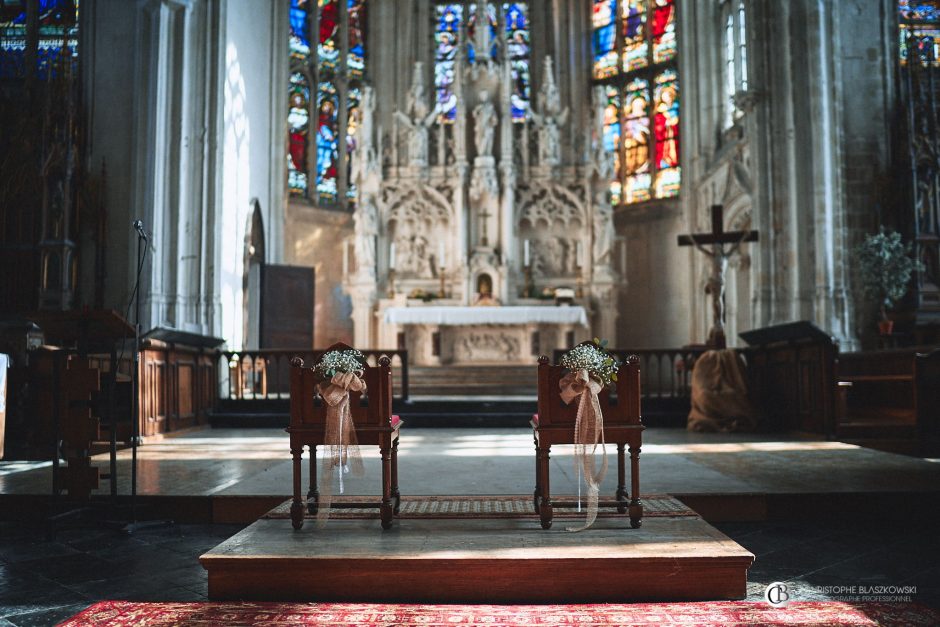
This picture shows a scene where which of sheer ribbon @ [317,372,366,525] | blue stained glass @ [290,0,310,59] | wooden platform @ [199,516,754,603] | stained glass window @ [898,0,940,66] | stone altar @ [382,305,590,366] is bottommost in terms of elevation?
Answer: wooden platform @ [199,516,754,603]

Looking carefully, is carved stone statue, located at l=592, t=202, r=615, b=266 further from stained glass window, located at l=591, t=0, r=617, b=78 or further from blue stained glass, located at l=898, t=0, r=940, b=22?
blue stained glass, located at l=898, t=0, r=940, b=22

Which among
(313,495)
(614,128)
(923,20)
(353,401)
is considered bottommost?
(313,495)

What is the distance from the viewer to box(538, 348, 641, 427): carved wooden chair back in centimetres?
397

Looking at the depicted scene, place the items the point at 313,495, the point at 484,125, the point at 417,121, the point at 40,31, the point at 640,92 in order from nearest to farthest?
the point at 313,495
the point at 40,31
the point at 484,125
the point at 417,121
the point at 640,92

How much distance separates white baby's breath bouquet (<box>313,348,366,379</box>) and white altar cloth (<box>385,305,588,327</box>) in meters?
9.82

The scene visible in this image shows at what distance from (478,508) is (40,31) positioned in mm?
13025

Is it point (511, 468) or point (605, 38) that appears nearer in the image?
point (511, 468)

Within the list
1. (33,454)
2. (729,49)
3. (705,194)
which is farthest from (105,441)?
(729,49)

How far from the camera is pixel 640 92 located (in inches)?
713

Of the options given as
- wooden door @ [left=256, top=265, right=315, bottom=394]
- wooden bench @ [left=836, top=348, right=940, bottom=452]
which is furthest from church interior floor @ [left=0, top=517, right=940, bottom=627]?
wooden door @ [left=256, top=265, right=315, bottom=394]

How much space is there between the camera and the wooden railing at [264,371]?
10.4m

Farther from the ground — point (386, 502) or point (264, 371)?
point (264, 371)

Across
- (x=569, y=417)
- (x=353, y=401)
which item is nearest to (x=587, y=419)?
(x=569, y=417)

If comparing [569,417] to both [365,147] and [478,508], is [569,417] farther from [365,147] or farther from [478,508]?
[365,147]
